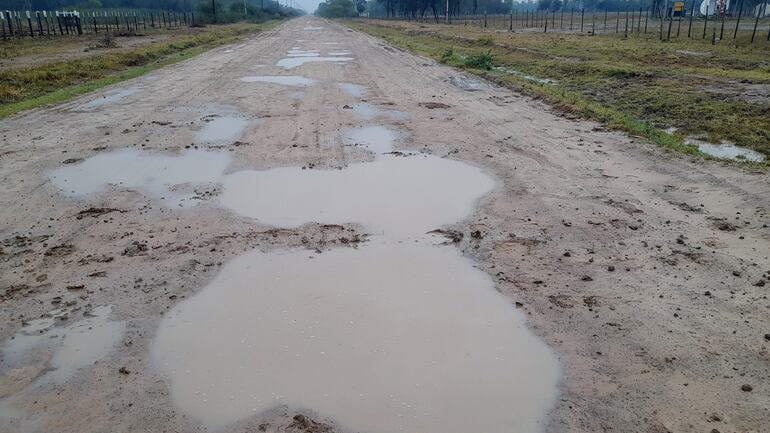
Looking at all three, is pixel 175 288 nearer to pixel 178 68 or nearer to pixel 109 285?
pixel 109 285

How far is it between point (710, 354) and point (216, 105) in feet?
38.7

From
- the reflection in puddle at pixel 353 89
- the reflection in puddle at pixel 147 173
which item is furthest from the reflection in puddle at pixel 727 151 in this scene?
the reflection in puddle at pixel 353 89

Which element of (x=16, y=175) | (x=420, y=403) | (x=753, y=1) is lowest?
(x=420, y=403)

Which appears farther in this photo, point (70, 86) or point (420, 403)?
point (70, 86)

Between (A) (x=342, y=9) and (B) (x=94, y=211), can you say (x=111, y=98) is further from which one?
(A) (x=342, y=9)

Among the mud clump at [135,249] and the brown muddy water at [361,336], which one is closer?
the brown muddy water at [361,336]

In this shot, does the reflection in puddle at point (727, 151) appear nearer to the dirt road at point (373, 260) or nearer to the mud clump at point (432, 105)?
the dirt road at point (373, 260)

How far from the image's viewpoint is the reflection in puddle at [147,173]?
7.36 meters

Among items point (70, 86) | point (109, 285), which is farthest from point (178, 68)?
point (109, 285)

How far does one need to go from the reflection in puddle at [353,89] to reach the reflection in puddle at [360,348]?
9.71m

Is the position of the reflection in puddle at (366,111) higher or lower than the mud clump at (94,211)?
higher

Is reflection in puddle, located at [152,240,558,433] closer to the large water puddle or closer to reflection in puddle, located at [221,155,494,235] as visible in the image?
the large water puddle

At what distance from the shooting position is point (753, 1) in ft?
247

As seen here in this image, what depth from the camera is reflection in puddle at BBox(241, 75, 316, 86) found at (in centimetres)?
1658
